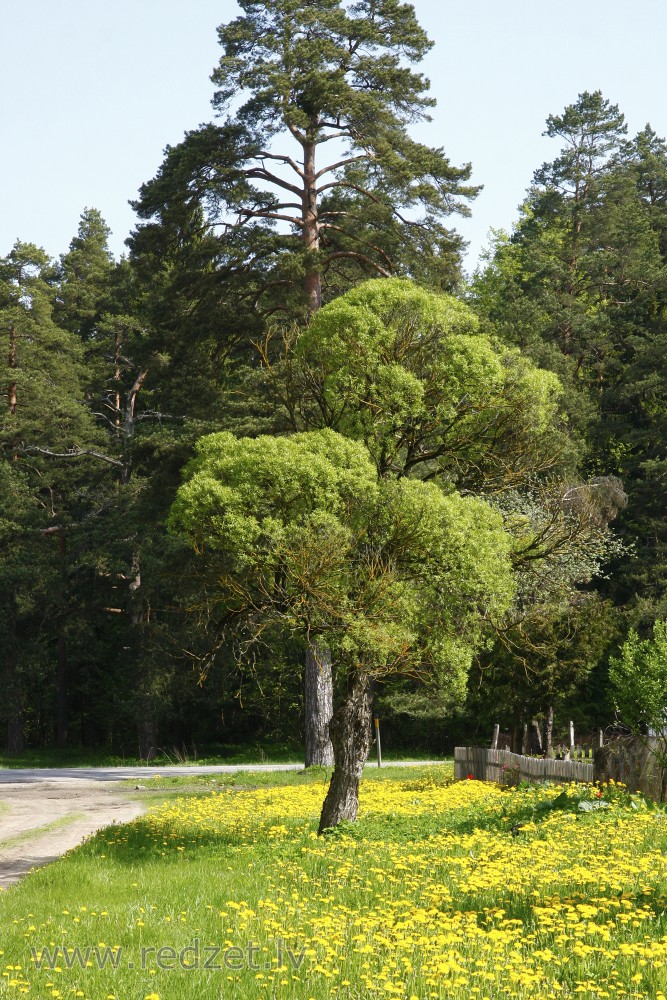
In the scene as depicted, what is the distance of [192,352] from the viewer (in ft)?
95.2

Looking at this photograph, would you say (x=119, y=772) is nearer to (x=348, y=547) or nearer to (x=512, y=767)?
(x=512, y=767)

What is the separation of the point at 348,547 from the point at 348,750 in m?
3.17

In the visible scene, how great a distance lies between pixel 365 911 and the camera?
341 inches

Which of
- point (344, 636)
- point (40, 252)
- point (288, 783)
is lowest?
point (288, 783)

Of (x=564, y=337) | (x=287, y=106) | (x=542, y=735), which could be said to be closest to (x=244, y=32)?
(x=287, y=106)

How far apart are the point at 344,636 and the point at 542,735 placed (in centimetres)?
2178

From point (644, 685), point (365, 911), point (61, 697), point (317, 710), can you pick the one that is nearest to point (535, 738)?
point (317, 710)

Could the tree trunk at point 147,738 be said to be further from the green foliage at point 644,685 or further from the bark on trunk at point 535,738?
the green foliage at point 644,685

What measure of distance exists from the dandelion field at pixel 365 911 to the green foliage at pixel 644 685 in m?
3.01

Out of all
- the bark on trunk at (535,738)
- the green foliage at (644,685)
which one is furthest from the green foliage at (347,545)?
the bark on trunk at (535,738)

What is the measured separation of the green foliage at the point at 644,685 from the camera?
57.1 feet

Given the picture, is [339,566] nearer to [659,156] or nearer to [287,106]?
[287,106]

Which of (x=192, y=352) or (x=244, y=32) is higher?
(x=244, y=32)

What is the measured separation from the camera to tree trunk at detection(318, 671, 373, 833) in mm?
13992
